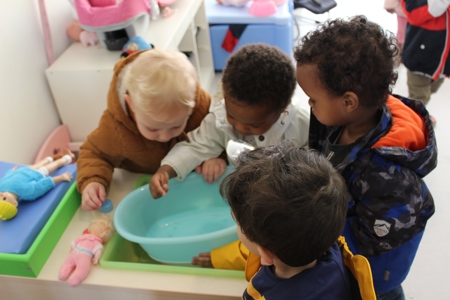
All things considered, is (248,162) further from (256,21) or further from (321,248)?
(256,21)

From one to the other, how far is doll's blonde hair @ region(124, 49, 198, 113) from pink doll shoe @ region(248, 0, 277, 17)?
140cm

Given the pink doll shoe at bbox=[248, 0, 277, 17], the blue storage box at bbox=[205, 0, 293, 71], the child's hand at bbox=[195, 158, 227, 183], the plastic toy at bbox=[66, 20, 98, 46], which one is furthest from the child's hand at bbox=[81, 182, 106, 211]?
the pink doll shoe at bbox=[248, 0, 277, 17]

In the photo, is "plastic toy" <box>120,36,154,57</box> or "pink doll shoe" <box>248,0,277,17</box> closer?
"plastic toy" <box>120,36,154,57</box>

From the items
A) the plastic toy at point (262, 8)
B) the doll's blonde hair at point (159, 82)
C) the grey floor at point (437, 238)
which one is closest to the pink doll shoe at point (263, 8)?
the plastic toy at point (262, 8)

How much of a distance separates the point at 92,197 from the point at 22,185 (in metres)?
0.16

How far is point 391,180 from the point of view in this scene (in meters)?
0.72

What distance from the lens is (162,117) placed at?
0.95 m

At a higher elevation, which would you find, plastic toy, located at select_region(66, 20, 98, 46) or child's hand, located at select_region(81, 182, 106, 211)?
plastic toy, located at select_region(66, 20, 98, 46)

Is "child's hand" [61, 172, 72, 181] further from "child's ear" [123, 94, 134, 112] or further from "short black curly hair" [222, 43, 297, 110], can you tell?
"short black curly hair" [222, 43, 297, 110]

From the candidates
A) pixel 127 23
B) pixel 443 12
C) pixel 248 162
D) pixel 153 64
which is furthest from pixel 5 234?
pixel 443 12

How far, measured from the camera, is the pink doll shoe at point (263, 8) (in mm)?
2221

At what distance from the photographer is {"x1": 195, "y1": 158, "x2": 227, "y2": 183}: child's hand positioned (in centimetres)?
104

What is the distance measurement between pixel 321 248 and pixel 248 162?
0.16 metres

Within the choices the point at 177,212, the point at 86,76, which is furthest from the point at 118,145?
the point at 86,76
